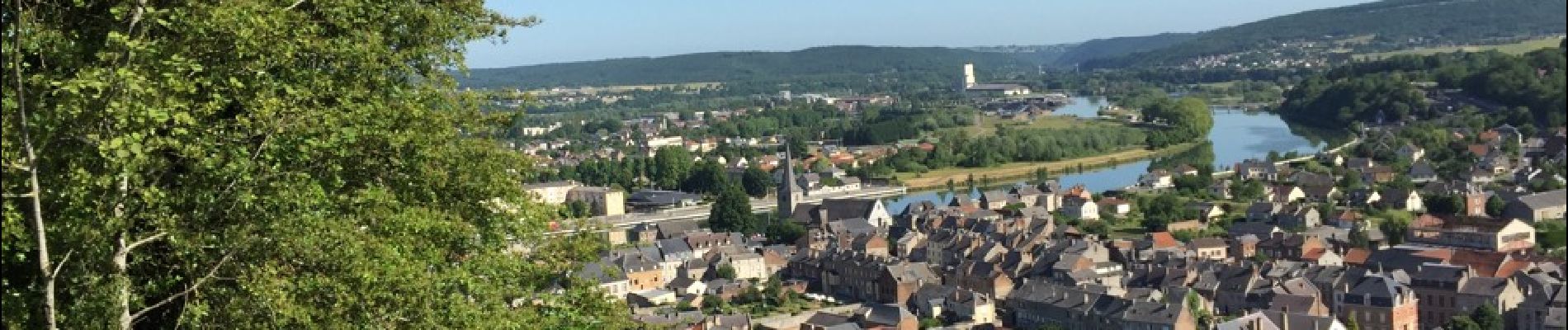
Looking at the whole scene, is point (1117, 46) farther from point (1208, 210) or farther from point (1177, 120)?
point (1208, 210)

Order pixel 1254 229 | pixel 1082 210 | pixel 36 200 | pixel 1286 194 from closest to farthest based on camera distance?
pixel 36 200, pixel 1254 229, pixel 1286 194, pixel 1082 210

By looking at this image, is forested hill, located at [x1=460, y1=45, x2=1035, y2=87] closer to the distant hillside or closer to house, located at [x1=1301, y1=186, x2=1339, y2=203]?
the distant hillside

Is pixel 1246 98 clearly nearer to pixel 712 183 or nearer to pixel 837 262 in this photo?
pixel 712 183

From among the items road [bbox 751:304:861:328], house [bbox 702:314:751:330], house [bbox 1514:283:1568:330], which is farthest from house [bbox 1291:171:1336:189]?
house [bbox 702:314:751:330]

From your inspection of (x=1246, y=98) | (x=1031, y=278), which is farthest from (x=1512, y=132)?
(x=1246, y=98)

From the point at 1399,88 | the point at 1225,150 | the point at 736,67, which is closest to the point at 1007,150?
the point at 1225,150
